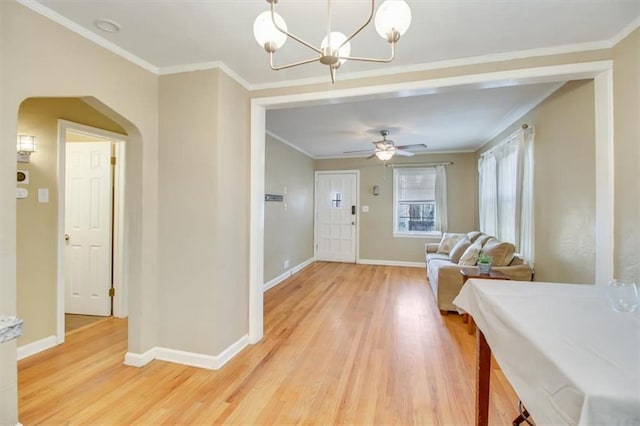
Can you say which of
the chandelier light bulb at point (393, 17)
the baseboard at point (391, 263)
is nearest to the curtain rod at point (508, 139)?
the baseboard at point (391, 263)

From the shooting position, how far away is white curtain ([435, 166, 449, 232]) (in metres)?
5.89

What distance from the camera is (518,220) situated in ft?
11.4

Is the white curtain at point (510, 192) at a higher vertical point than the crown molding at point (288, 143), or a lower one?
lower

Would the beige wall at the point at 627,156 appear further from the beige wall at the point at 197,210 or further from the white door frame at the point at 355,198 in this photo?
the white door frame at the point at 355,198

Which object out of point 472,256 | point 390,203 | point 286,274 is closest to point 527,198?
point 472,256

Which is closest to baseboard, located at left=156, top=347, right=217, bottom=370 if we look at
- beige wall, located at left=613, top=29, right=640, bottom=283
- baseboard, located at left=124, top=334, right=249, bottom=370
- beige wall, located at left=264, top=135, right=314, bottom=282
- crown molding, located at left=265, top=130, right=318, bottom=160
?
baseboard, located at left=124, top=334, right=249, bottom=370

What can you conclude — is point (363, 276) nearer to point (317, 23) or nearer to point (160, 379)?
point (160, 379)

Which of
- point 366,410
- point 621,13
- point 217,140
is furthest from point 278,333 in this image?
point 621,13

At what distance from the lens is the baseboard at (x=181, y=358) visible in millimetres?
2297

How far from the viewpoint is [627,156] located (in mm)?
1834

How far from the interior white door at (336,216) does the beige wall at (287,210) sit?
26cm

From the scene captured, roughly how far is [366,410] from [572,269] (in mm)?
2136

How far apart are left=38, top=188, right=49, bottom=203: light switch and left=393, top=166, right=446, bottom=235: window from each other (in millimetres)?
5538

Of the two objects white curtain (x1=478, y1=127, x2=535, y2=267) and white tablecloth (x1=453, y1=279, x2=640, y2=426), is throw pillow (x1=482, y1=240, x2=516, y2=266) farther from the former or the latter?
white tablecloth (x1=453, y1=279, x2=640, y2=426)
